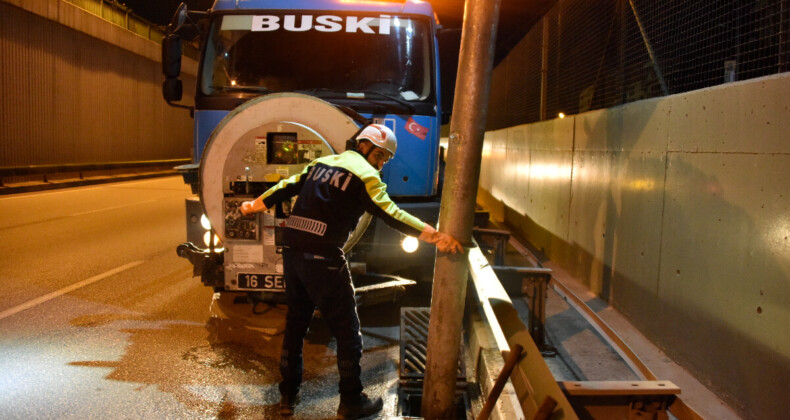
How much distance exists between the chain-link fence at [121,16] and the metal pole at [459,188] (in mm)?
23360

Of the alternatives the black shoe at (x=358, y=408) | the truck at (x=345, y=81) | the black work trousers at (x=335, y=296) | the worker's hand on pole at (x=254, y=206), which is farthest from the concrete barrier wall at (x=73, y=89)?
the black shoe at (x=358, y=408)

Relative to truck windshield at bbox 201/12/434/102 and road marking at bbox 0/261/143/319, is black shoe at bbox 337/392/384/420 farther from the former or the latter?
road marking at bbox 0/261/143/319

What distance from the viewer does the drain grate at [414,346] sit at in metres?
4.84

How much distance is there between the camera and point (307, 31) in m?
7.18

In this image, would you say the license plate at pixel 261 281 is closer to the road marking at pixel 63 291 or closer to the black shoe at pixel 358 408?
the black shoe at pixel 358 408

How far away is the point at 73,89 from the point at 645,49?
81.6ft

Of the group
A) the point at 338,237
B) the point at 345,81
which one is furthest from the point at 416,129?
the point at 338,237

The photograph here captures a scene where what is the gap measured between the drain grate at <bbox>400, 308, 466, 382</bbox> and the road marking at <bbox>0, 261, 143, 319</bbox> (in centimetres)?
389

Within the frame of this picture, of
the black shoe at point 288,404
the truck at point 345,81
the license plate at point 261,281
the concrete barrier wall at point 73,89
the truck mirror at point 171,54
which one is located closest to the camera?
the black shoe at point 288,404

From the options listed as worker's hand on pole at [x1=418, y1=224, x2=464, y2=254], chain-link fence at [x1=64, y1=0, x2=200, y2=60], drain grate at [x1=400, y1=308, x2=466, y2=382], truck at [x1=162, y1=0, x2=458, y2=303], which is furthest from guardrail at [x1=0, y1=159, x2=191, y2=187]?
worker's hand on pole at [x1=418, y1=224, x2=464, y2=254]

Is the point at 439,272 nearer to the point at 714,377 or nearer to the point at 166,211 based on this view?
the point at 714,377

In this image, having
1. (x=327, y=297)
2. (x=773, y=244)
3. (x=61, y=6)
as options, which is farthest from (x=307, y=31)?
(x=61, y=6)

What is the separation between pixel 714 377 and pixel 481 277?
164cm

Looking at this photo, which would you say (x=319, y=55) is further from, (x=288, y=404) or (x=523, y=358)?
(x=523, y=358)
